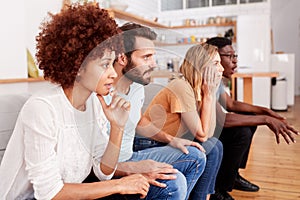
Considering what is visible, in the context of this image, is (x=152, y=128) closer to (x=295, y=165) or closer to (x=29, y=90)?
(x=29, y=90)

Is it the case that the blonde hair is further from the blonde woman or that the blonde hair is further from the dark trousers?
the dark trousers

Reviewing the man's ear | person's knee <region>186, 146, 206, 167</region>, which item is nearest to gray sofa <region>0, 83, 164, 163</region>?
the man's ear

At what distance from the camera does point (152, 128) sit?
5.14 feet

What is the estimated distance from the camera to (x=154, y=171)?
130 centimetres

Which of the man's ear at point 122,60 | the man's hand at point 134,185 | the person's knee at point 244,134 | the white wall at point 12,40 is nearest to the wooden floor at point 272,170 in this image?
the person's knee at point 244,134

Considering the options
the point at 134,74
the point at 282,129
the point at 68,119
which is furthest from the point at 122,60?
the point at 282,129

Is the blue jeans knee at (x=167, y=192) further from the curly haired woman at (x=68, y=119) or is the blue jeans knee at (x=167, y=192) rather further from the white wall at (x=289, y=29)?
the white wall at (x=289, y=29)

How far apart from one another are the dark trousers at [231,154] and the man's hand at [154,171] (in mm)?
903

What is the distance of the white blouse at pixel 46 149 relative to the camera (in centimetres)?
97

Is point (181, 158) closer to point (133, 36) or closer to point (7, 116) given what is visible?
point (133, 36)

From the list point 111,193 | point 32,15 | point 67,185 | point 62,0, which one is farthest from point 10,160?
point 62,0

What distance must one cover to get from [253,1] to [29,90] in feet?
17.0

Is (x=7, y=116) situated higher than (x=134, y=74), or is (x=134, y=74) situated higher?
(x=134, y=74)

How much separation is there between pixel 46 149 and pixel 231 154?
145 centimetres
